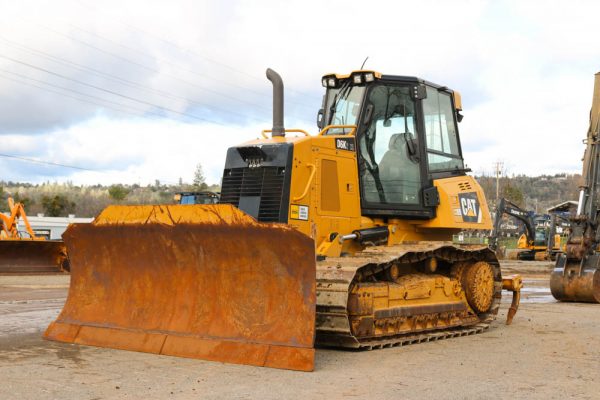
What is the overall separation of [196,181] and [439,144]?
76693mm

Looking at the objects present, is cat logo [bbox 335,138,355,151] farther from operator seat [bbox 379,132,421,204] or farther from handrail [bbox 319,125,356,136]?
operator seat [bbox 379,132,421,204]

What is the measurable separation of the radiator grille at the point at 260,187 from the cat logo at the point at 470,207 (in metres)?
2.97

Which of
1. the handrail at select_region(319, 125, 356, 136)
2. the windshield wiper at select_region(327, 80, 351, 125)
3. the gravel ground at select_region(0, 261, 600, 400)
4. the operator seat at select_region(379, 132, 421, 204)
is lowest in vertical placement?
the gravel ground at select_region(0, 261, 600, 400)

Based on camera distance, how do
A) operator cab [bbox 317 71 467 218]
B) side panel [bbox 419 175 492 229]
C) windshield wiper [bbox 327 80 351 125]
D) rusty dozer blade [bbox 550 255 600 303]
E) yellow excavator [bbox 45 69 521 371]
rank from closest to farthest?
yellow excavator [bbox 45 69 521 371]
operator cab [bbox 317 71 467 218]
windshield wiper [bbox 327 80 351 125]
side panel [bbox 419 175 492 229]
rusty dozer blade [bbox 550 255 600 303]

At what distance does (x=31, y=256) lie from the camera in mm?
22438

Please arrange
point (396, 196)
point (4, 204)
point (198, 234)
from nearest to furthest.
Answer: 1. point (198, 234)
2. point (396, 196)
3. point (4, 204)

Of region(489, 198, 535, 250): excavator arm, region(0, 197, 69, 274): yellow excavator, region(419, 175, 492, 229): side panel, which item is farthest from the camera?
region(489, 198, 535, 250): excavator arm

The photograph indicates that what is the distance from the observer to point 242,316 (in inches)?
309

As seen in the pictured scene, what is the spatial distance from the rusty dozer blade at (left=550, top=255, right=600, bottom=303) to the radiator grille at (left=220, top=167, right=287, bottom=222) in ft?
31.0

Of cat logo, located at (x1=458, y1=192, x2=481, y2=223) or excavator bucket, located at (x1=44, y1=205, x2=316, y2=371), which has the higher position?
cat logo, located at (x1=458, y1=192, x2=481, y2=223)

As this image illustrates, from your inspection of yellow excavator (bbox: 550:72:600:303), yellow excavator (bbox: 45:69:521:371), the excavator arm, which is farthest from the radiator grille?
the excavator arm

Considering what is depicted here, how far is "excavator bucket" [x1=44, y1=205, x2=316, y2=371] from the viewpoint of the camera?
7562 millimetres

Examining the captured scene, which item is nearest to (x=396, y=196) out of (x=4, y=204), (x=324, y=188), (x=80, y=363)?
(x=324, y=188)

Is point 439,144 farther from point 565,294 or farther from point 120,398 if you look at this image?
point 565,294
